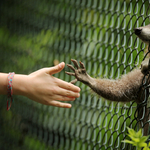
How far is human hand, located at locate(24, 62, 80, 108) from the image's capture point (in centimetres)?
130

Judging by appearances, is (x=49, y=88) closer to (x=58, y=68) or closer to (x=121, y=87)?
(x=58, y=68)

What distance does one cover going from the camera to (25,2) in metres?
3.40

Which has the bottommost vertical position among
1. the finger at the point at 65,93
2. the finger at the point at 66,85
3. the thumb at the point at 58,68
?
the finger at the point at 65,93

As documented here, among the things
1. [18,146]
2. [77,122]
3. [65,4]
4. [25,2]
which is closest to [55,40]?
[65,4]

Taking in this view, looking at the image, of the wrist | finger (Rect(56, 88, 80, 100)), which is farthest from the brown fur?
the wrist

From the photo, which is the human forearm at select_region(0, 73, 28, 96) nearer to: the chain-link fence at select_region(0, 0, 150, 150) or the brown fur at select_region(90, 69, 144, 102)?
the brown fur at select_region(90, 69, 144, 102)

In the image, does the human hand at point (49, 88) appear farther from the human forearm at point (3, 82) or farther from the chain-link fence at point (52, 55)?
the chain-link fence at point (52, 55)

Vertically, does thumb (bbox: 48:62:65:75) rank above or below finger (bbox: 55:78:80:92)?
above

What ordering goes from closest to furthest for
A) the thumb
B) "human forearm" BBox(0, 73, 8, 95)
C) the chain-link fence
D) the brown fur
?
the thumb, "human forearm" BBox(0, 73, 8, 95), the brown fur, the chain-link fence

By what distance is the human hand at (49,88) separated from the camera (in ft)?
4.27

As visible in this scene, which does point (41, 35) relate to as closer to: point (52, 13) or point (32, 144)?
point (52, 13)

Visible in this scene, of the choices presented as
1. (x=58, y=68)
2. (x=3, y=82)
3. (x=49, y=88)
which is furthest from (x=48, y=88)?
(x=3, y=82)

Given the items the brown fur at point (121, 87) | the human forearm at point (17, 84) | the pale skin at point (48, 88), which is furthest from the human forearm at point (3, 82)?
the brown fur at point (121, 87)

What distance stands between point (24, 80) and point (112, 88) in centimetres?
73
